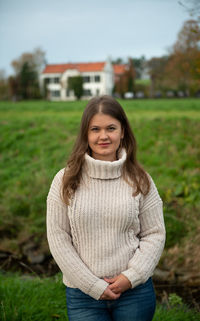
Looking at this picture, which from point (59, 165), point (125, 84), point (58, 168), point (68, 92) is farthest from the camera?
point (68, 92)

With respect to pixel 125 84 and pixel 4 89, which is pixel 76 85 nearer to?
pixel 125 84

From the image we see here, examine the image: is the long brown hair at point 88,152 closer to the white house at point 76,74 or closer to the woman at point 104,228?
the woman at point 104,228

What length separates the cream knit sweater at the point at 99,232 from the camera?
6.21ft

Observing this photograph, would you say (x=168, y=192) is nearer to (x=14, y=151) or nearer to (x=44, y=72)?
A: (x=14, y=151)

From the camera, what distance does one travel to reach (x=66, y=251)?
190 cm

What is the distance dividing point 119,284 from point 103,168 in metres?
0.64

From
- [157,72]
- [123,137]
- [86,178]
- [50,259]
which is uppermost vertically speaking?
[157,72]

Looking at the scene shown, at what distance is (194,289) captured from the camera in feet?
13.6

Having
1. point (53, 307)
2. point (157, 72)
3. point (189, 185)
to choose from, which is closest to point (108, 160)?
point (53, 307)

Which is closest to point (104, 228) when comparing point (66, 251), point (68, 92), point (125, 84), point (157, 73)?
point (66, 251)

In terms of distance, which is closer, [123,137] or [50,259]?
[123,137]

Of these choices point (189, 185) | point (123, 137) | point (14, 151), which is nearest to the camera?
point (123, 137)

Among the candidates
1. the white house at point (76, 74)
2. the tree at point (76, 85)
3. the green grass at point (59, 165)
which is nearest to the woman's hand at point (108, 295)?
the green grass at point (59, 165)

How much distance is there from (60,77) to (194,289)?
4721cm
